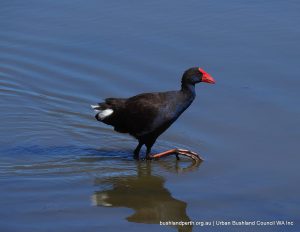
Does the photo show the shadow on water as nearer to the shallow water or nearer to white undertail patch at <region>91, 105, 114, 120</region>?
the shallow water

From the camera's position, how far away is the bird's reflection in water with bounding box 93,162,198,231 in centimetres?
752

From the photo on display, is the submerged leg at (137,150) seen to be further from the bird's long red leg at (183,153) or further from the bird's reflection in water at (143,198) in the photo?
the bird's reflection in water at (143,198)

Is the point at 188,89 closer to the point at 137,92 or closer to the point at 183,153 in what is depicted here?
the point at 183,153

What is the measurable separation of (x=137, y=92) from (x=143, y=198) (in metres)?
2.79

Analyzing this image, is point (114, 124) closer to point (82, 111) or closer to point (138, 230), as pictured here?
point (82, 111)

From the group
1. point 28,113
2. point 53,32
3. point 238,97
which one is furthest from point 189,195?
point 53,32

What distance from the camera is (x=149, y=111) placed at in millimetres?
9062

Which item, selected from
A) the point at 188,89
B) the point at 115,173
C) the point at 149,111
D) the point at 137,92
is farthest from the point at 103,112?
the point at 137,92

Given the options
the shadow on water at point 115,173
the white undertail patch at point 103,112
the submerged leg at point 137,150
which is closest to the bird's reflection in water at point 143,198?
the shadow on water at point 115,173

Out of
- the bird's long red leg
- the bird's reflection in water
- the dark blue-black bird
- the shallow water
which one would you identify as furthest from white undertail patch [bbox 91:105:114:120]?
the bird's reflection in water

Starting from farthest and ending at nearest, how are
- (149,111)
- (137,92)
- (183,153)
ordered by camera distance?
(137,92) → (149,111) → (183,153)

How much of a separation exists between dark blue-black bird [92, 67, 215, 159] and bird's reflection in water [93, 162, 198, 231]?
542 millimetres

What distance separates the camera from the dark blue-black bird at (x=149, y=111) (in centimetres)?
901

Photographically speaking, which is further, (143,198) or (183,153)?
(183,153)
